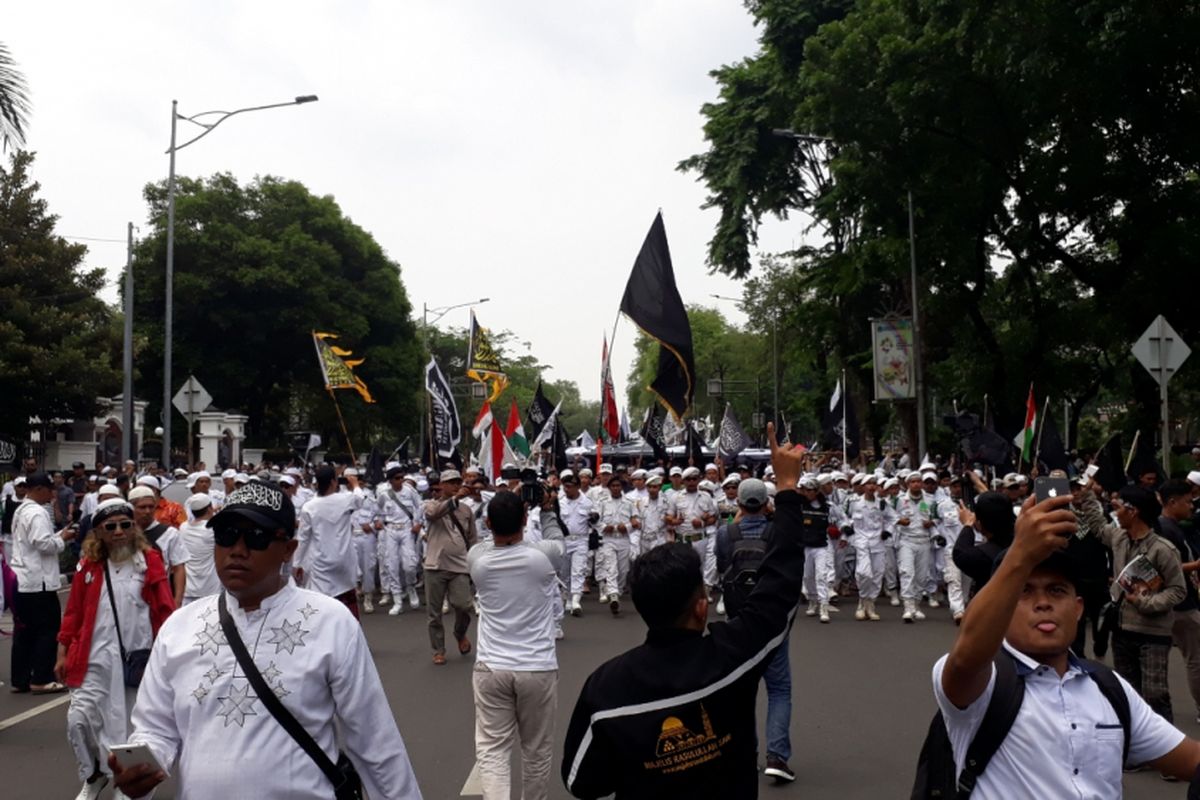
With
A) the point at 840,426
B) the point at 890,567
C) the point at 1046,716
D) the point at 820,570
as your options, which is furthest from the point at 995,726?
the point at 840,426

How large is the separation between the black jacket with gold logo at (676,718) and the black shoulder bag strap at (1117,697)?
2.61 feet

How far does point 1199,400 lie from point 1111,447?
102 ft

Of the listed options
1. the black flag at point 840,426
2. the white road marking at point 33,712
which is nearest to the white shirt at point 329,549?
the white road marking at point 33,712

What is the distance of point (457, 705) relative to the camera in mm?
10258

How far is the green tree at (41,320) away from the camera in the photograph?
3269 centimetres

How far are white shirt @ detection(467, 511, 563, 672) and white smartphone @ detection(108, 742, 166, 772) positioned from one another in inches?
140

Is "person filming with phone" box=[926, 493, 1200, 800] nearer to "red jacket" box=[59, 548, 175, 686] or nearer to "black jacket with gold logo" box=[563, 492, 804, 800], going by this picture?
"black jacket with gold logo" box=[563, 492, 804, 800]

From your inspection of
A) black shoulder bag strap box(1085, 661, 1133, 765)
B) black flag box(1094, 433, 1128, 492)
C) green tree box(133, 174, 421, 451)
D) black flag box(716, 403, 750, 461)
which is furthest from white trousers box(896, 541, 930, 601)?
green tree box(133, 174, 421, 451)

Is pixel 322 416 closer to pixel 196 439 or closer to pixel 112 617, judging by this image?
pixel 196 439

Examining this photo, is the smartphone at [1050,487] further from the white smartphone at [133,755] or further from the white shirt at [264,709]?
the white smartphone at [133,755]

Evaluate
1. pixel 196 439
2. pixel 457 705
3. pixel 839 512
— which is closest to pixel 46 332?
pixel 196 439

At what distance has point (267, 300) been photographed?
176ft

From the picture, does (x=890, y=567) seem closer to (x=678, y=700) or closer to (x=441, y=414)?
(x=441, y=414)

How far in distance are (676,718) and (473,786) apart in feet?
15.3
